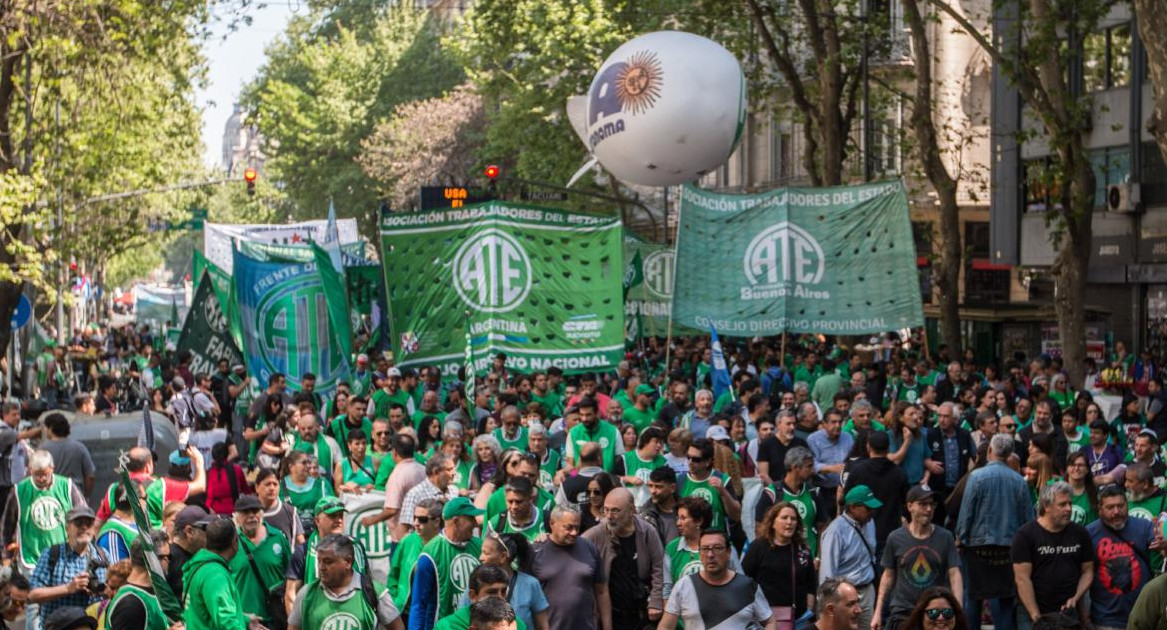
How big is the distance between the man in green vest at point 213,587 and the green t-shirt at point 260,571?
559 millimetres

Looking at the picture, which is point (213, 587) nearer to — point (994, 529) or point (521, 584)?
point (521, 584)

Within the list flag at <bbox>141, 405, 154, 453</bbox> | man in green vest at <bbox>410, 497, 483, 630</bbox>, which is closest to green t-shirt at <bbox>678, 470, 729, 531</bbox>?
man in green vest at <bbox>410, 497, 483, 630</bbox>

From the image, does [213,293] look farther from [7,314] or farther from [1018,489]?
[1018,489]

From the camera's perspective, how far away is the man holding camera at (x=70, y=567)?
32.5 ft

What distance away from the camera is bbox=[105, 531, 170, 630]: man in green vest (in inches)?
320

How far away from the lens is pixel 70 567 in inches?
396

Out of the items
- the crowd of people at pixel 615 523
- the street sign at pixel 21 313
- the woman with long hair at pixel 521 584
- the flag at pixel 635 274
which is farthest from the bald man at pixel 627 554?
the flag at pixel 635 274

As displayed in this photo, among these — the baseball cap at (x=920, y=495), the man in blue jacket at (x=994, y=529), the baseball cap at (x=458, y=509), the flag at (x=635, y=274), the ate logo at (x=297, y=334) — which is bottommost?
the man in blue jacket at (x=994, y=529)

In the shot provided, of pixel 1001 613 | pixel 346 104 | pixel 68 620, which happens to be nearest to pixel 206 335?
pixel 1001 613

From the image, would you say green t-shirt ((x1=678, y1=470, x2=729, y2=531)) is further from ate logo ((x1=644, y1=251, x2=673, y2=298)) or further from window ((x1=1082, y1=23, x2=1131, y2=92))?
window ((x1=1082, y1=23, x2=1131, y2=92))

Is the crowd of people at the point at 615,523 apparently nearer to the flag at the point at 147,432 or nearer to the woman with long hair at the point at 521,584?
the woman with long hair at the point at 521,584

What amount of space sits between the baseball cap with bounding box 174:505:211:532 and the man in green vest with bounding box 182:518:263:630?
516 mm

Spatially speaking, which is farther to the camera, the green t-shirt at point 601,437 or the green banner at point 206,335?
the green banner at point 206,335

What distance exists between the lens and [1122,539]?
403 inches
